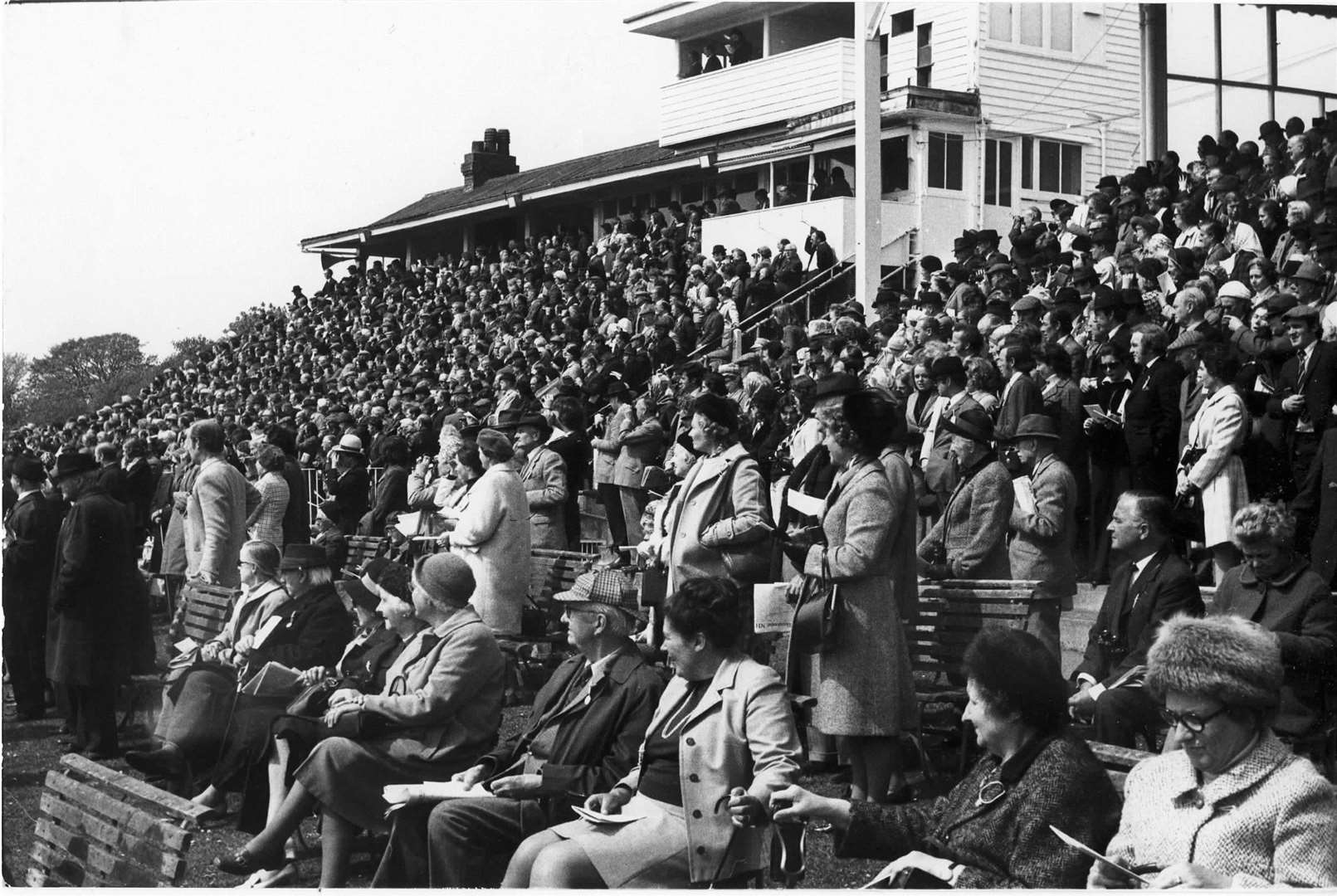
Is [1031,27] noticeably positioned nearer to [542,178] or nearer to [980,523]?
[542,178]

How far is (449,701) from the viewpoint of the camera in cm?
614

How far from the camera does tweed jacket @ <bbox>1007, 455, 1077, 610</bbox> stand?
25.5ft

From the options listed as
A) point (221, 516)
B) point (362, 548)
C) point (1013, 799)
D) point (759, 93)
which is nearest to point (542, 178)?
point (759, 93)

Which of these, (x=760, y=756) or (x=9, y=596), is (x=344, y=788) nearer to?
(x=760, y=756)

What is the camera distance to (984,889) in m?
4.10

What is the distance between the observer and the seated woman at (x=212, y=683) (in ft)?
24.7

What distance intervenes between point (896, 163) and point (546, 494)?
54.4 feet

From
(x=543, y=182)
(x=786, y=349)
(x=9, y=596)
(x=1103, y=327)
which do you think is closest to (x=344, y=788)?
(x=9, y=596)

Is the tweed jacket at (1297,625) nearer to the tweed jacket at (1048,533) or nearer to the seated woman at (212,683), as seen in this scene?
the tweed jacket at (1048,533)

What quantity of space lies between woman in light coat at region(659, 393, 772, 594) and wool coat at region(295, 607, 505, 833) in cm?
146

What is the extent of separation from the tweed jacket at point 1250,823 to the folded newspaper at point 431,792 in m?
2.53

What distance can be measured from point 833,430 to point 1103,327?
4963 mm

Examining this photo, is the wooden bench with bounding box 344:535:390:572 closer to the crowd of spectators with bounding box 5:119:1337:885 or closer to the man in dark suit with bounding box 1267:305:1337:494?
the crowd of spectators with bounding box 5:119:1337:885

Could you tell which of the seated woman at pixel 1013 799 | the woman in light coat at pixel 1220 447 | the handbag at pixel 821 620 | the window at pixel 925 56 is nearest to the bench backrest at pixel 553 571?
the woman in light coat at pixel 1220 447
